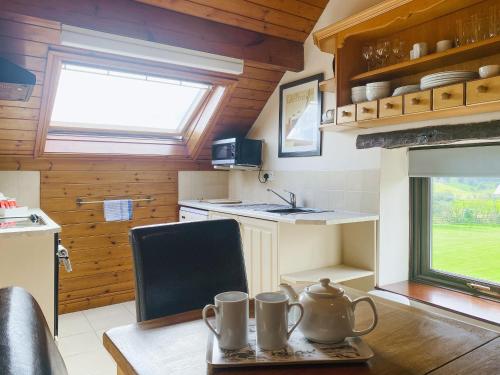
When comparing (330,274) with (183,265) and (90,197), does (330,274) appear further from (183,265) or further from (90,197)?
(90,197)

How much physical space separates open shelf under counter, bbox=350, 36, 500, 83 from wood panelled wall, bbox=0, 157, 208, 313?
2.21 meters

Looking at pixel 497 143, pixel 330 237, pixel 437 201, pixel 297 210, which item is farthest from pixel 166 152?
pixel 497 143

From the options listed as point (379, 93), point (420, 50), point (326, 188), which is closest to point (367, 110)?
point (379, 93)

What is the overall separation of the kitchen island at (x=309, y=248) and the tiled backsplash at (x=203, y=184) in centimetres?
123

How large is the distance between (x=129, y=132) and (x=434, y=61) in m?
2.68

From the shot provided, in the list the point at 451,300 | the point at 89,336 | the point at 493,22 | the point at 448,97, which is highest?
the point at 493,22

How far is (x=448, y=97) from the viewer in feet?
6.46

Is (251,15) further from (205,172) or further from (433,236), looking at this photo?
(433,236)

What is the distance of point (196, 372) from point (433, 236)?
230 cm

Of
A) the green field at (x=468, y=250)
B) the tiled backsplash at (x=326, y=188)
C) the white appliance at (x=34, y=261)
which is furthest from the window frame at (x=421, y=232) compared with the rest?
the white appliance at (x=34, y=261)

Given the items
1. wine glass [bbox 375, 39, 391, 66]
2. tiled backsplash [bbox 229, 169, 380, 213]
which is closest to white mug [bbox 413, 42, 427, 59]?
wine glass [bbox 375, 39, 391, 66]

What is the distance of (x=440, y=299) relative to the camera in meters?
2.28

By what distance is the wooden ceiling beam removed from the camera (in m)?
2.39

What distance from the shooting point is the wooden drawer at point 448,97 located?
1.93 m
